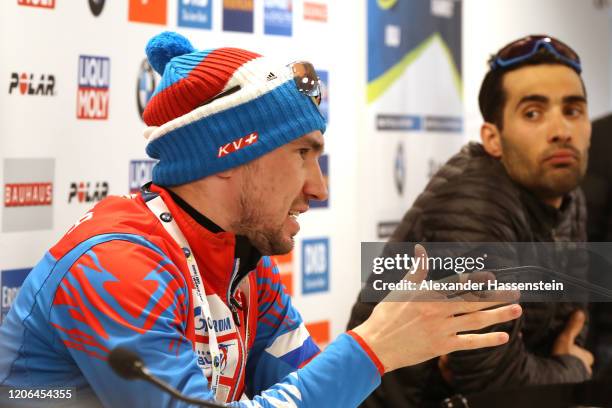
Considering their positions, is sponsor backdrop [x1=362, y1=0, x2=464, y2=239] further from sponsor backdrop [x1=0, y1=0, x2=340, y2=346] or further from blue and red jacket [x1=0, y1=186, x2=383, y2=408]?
blue and red jacket [x1=0, y1=186, x2=383, y2=408]

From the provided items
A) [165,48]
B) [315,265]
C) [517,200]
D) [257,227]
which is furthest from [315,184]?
[315,265]

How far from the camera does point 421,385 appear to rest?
1.76 meters

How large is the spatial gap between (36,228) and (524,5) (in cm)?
→ 222

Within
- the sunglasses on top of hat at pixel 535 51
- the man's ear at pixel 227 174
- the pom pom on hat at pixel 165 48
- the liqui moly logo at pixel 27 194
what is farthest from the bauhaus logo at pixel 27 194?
the sunglasses on top of hat at pixel 535 51

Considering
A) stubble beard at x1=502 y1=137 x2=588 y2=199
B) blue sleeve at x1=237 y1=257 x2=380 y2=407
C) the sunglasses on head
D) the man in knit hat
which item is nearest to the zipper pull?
the man in knit hat

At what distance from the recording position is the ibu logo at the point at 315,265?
7.93ft

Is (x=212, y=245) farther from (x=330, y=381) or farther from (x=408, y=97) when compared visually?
(x=408, y=97)

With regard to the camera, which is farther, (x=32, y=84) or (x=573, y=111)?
(x=573, y=111)

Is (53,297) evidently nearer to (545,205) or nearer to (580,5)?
(545,205)

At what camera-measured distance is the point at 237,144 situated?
130 cm

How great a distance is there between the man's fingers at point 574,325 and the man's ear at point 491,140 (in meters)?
0.43

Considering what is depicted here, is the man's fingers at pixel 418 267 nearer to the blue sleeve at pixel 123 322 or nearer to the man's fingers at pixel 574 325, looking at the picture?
the blue sleeve at pixel 123 322

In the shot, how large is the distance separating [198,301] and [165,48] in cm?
42

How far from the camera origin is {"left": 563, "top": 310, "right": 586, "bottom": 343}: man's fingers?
1.79m
